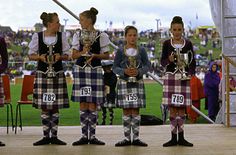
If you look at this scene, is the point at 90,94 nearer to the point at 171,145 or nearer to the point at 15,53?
the point at 171,145

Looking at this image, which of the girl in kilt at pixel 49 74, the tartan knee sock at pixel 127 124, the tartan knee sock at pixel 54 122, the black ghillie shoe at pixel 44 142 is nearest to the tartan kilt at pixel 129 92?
the tartan knee sock at pixel 127 124

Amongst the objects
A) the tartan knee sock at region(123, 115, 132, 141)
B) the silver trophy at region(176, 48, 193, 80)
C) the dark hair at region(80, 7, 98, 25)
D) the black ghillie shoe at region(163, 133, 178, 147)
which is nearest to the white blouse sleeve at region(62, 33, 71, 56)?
the dark hair at region(80, 7, 98, 25)

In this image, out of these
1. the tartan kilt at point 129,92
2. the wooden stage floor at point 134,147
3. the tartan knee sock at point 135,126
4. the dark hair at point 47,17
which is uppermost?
the dark hair at point 47,17

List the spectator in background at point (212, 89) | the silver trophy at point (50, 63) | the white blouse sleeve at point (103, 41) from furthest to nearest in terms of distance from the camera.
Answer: the spectator in background at point (212, 89), the white blouse sleeve at point (103, 41), the silver trophy at point (50, 63)

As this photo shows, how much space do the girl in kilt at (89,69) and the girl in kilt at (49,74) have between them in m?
0.17

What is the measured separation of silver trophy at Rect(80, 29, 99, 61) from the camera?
20.7 ft

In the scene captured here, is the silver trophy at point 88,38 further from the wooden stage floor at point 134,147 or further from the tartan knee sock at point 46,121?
the wooden stage floor at point 134,147

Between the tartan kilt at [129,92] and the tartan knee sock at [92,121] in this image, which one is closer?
the tartan kilt at [129,92]

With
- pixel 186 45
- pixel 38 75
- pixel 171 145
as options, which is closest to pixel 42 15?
pixel 38 75

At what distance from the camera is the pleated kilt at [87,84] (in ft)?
20.9

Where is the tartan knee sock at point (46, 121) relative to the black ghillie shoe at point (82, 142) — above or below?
above

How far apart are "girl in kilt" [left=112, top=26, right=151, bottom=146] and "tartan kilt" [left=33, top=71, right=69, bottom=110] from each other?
2.17ft

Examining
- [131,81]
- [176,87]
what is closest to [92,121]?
[131,81]

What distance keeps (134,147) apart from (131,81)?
76 cm
